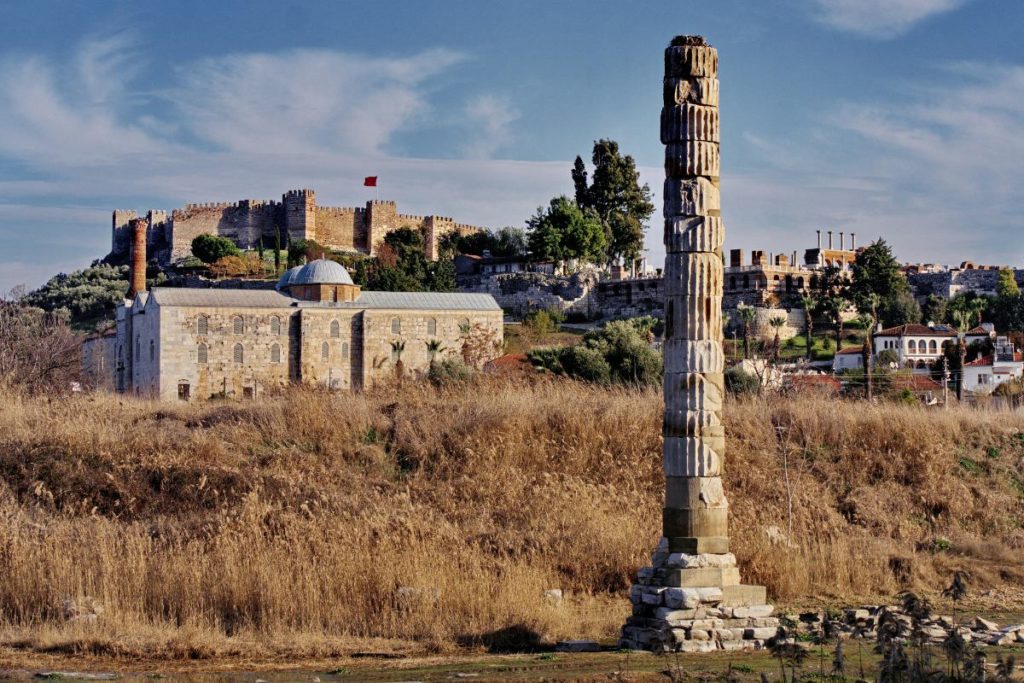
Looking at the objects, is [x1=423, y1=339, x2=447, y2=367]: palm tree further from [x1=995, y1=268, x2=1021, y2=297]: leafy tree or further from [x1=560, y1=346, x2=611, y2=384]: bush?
[x1=995, y1=268, x2=1021, y2=297]: leafy tree

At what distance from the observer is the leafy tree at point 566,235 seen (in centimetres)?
7319

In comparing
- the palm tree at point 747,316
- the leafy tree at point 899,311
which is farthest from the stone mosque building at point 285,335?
the leafy tree at point 899,311

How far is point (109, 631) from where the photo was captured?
10.2 metres

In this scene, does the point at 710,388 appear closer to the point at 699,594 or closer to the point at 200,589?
the point at 699,594

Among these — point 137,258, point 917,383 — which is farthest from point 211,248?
point 917,383

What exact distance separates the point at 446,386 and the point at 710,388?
39.4 feet

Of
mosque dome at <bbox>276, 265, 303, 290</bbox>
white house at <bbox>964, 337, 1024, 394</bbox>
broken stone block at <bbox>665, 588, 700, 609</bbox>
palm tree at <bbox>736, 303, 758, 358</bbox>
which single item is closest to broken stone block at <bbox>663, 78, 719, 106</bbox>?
broken stone block at <bbox>665, 588, 700, 609</bbox>

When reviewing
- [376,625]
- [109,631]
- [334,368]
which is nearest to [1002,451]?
[376,625]

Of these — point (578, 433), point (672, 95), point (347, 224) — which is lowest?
point (578, 433)

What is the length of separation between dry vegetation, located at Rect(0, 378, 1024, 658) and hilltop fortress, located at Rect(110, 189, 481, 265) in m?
66.5

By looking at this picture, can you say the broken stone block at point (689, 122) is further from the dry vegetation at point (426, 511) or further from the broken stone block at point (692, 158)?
the dry vegetation at point (426, 511)

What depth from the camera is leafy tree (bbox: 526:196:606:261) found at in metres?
73.2

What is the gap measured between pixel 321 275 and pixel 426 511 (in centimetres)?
3830

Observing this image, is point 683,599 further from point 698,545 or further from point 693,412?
point 693,412
